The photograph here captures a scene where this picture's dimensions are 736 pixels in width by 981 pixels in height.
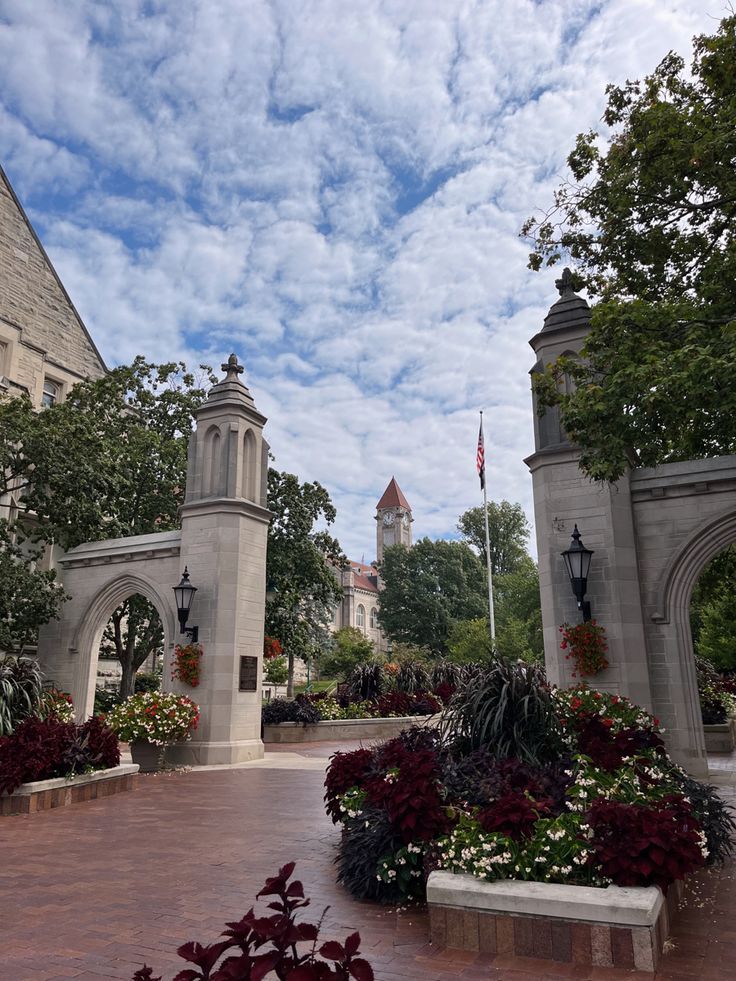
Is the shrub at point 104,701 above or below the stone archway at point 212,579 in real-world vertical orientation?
below

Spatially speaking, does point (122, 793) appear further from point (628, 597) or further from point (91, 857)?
point (628, 597)

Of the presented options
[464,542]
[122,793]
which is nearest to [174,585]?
[122,793]

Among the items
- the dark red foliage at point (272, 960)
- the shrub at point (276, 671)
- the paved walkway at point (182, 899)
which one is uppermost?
the shrub at point (276, 671)

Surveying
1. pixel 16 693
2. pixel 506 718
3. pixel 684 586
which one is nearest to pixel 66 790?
pixel 16 693

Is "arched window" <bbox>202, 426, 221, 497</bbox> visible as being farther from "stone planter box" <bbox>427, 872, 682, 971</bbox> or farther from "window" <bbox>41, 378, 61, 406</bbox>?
"window" <bbox>41, 378, 61, 406</bbox>

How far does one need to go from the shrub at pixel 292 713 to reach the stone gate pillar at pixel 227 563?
3829 millimetres

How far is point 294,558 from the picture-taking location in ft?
82.5

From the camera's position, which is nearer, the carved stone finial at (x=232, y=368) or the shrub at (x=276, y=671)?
the carved stone finial at (x=232, y=368)

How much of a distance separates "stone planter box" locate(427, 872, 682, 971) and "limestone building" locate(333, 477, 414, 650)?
253 feet

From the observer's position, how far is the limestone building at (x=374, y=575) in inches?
3231

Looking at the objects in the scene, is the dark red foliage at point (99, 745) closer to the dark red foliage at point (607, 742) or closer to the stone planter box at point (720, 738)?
the dark red foliage at point (607, 742)

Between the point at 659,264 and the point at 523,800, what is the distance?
29.7ft

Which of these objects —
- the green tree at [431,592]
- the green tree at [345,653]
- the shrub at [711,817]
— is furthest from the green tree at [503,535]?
the shrub at [711,817]

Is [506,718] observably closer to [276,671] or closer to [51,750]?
[51,750]
